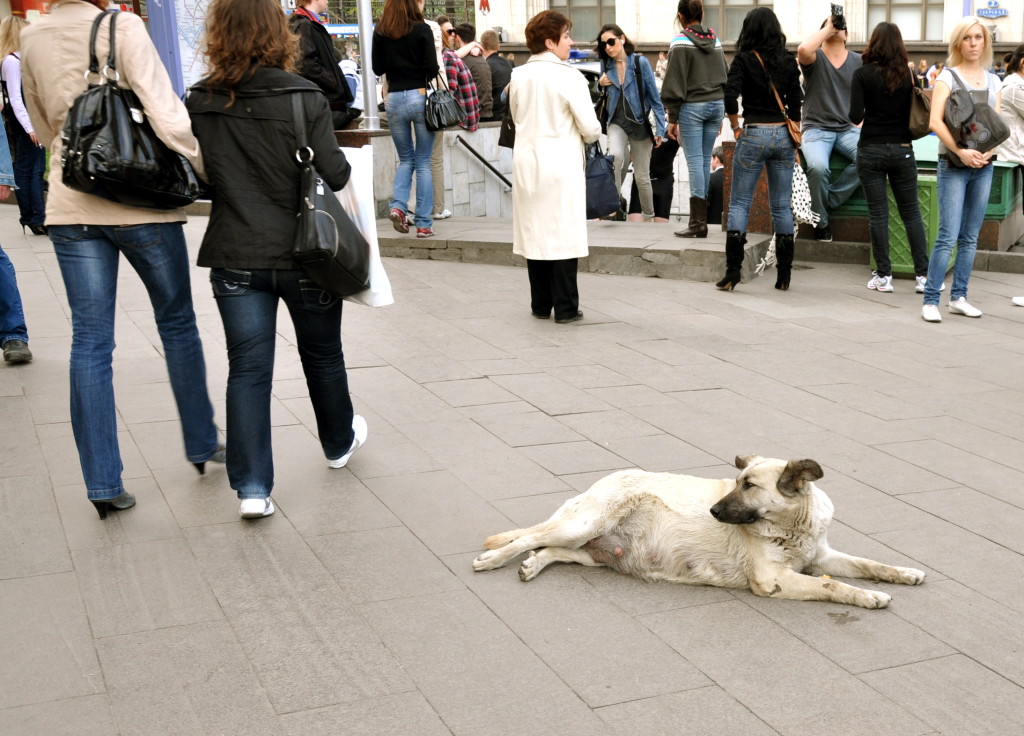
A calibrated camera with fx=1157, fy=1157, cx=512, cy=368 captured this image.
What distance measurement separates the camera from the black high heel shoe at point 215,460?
5006mm

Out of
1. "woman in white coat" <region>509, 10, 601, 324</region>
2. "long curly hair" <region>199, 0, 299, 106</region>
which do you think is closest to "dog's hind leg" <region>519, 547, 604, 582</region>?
"long curly hair" <region>199, 0, 299, 106</region>

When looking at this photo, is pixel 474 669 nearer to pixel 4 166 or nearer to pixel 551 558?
pixel 551 558

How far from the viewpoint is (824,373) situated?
22.4 feet

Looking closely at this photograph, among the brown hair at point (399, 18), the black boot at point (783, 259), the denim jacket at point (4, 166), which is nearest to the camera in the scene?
the denim jacket at point (4, 166)

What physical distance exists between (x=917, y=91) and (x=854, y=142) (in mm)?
1269

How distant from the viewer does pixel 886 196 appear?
904cm

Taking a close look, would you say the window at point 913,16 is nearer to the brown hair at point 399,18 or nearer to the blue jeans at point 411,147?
the blue jeans at point 411,147

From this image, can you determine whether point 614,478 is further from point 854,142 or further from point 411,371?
point 854,142

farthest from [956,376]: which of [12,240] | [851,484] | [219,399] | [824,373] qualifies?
[12,240]

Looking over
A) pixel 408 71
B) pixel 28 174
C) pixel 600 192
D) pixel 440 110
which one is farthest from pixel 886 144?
pixel 28 174

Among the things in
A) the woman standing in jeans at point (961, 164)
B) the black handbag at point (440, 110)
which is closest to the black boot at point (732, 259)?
the woman standing in jeans at point (961, 164)

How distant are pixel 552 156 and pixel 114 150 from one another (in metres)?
4.05

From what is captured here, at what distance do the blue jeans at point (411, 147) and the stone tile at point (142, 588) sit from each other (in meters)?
6.58

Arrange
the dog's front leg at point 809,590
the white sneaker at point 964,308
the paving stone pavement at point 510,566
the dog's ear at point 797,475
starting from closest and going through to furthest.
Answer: the paving stone pavement at point 510,566 → the dog's ear at point 797,475 → the dog's front leg at point 809,590 → the white sneaker at point 964,308
